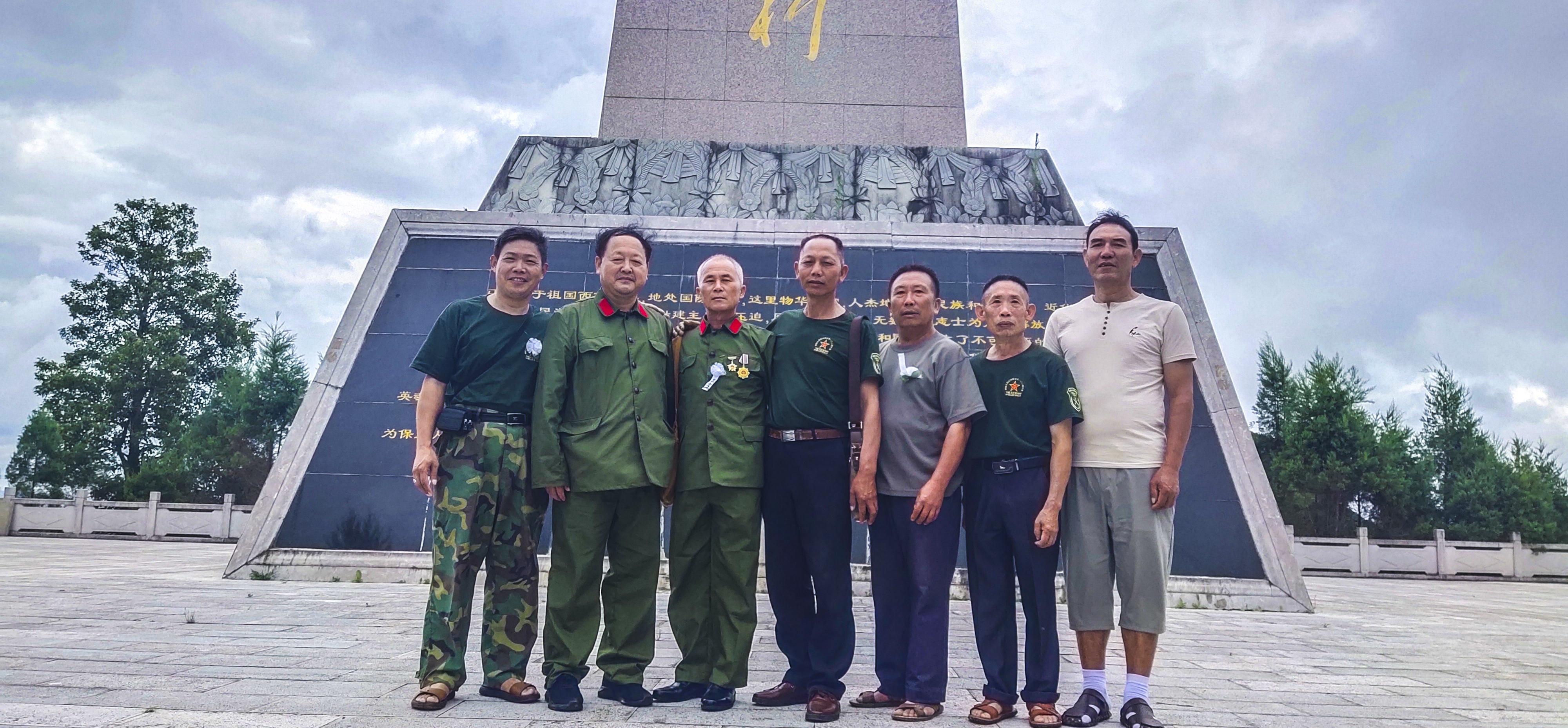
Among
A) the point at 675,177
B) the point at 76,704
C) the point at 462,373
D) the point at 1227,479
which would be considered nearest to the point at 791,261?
the point at 675,177

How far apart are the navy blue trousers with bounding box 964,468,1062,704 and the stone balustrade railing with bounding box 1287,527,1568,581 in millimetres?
14994

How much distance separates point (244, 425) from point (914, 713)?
2531 centimetres

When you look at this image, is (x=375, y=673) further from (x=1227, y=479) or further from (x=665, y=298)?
(x=1227, y=479)

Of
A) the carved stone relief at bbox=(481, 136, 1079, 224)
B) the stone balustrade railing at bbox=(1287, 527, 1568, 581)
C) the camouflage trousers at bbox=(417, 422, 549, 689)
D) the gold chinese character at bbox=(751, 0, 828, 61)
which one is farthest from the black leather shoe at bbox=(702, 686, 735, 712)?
the stone balustrade railing at bbox=(1287, 527, 1568, 581)

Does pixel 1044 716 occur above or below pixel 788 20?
below

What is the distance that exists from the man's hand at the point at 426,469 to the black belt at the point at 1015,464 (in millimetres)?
1900

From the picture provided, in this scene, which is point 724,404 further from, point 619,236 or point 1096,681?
point 1096,681

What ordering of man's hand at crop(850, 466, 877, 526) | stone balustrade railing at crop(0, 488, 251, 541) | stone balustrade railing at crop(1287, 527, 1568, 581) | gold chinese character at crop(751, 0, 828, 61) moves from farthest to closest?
stone balustrade railing at crop(0, 488, 251, 541), stone balustrade railing at crop(1287, 527, 1568, 581), gold chinese character at crop(751, 0, 828, 61), man's hand at crop(850, 466, 877, 526)

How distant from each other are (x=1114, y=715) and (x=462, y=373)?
2529mm

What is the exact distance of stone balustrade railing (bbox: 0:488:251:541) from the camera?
643 inches

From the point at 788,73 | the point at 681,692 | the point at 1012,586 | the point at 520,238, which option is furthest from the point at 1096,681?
the point at 788,73

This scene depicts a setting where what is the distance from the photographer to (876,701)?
3178mm

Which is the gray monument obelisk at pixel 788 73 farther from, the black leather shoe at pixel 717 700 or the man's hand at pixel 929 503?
the black leather shoe at pixel 717 700

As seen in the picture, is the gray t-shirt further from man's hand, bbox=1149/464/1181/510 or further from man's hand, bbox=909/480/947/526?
man's hand, bbox=1149/464/1181/510
